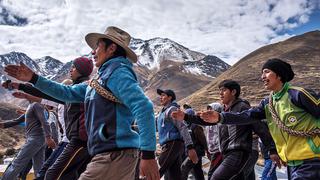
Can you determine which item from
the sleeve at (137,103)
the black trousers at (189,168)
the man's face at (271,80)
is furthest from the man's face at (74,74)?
the black trousers at (189,168)

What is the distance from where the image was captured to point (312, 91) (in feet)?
15.0

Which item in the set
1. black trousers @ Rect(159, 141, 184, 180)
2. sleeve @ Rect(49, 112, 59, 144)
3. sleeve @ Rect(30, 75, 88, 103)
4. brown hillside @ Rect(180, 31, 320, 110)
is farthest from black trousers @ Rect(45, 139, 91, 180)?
brown hillside @ Rect(180, 31, 320, 110)

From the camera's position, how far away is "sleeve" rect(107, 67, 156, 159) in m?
3.42

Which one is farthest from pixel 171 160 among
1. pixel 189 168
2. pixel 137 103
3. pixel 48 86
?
pixel 137 103

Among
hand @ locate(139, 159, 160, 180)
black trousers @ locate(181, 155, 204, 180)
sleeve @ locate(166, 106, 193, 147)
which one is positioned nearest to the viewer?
hand @ locate(139, 159, 160, 180)

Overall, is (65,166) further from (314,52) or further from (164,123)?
(314,52)

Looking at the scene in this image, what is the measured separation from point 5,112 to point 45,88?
101 meters

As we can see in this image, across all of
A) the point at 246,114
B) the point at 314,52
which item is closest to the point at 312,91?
the point at 246,114

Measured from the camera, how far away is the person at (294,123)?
4.43m

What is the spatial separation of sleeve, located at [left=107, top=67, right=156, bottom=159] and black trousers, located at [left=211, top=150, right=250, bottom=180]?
106 inches

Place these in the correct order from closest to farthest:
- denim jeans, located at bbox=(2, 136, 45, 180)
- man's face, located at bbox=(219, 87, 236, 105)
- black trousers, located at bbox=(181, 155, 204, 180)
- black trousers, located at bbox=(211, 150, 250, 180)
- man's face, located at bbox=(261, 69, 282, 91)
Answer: man's face, located at bbox=(261, 69, 282, 91)
black trousers, located at bbox=(211, 150, 250, 180)
man's face, located at bbox=(219, 87, 236, 105)
denim jeans, located at bbox=(2, 136, 45, 180)
black trousers, located at bbox=(181, 155, 204, 180)

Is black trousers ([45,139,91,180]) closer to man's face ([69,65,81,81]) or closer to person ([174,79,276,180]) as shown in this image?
man's face ([69,65,81,81])

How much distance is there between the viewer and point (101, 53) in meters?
4.22

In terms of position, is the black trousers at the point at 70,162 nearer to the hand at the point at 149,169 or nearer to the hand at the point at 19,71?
the hand at the point at 19,71
